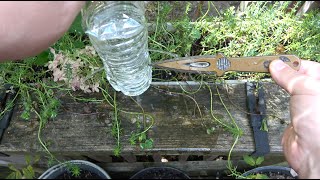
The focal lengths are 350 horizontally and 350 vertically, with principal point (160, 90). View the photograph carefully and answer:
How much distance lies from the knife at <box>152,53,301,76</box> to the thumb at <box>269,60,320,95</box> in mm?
27

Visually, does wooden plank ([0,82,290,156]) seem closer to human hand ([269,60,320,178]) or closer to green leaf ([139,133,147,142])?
green leaf ([139,133,147,142])

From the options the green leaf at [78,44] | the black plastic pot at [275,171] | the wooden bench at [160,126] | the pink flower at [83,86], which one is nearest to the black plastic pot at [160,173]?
the wooden bench at [160,126]

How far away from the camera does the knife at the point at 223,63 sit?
48.1 inches

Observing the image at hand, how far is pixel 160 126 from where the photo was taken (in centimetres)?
145

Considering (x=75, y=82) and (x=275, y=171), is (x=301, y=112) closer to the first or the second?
(x=275, y=171)

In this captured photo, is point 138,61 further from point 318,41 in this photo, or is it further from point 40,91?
point 318,41

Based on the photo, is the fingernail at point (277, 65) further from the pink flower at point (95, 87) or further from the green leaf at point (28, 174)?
the green leaf at point (28, 174)

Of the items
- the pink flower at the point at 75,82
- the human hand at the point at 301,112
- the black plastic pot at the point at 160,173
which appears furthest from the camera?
the pink flower at the point at 75,82

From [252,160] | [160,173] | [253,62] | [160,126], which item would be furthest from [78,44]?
[252,160]

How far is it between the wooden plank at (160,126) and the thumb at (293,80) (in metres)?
0.33

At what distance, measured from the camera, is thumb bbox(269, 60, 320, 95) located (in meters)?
1.15

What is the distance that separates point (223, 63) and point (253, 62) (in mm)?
103

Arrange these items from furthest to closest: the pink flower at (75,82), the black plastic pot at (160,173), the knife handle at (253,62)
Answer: the pink flower at (75,82) → the black plastic pot at (160,173) → the knife handle at (253,62)

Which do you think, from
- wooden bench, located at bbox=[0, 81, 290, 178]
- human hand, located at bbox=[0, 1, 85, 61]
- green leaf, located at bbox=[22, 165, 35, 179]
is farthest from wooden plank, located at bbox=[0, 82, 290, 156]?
green leaf, located at bbox=[22, 165, 35, 179]
